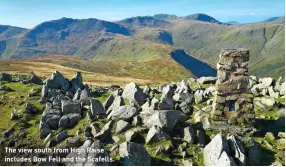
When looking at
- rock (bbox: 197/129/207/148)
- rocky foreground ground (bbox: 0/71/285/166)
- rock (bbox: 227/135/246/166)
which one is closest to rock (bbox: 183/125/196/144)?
rocky foreground ground (bbox: 0/71/285/166)

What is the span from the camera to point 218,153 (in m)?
19.0

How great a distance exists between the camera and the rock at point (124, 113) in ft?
82.2

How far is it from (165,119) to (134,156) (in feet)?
15.7

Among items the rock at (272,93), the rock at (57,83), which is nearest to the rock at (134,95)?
the rock at (57,83)

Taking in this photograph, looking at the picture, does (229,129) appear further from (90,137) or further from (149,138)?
(90,137)

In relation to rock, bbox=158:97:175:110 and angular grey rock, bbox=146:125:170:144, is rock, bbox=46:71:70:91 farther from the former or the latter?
angular grey rock, bbox=146:125:170:144

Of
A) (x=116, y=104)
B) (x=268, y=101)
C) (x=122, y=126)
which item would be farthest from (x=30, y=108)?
(x=268, y=101)

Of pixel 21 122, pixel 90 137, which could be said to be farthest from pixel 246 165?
pixel 21 122

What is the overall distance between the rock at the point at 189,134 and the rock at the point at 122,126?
13.7ft

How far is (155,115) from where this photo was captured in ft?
76.7

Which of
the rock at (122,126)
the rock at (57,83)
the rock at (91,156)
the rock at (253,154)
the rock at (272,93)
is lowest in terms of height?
the rock at (253,154)

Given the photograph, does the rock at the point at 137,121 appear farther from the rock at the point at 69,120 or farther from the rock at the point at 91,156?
the rock at the point at 91,156

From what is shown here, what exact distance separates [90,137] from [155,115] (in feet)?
16.1

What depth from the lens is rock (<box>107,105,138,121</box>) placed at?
25.1 m
